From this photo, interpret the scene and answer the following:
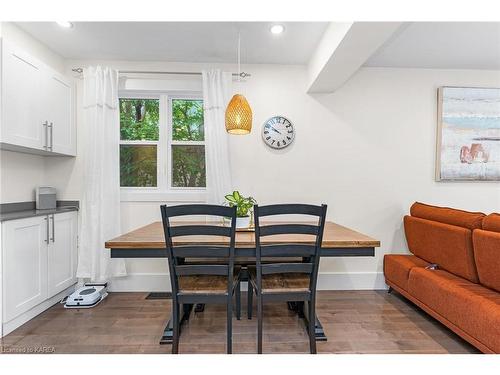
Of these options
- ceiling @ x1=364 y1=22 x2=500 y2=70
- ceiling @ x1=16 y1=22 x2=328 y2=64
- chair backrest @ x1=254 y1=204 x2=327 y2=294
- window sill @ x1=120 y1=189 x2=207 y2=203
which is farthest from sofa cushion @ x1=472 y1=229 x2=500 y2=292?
window sill @ x1=120 y1=189 x2=207 y2=203

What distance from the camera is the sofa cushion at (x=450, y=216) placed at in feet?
6.97

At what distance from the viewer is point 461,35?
2604 mm

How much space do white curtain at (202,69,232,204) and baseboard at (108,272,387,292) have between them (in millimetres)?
1062

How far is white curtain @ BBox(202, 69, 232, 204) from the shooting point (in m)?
3.07

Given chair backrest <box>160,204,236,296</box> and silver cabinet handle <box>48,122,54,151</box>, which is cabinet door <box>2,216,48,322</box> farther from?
chair backrest <box>160,204,236,296</box>

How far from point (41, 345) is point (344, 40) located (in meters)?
3.01

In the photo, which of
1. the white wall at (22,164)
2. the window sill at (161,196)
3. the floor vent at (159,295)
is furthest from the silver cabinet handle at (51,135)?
the floor vent at (159,295)

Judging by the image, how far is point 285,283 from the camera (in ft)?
6.41

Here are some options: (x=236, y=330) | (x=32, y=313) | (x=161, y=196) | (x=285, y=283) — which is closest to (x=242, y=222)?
(x=285, y=283)

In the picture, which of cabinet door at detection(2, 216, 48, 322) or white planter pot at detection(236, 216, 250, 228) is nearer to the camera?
cabinet door at detection(2, 216, 48, 322)

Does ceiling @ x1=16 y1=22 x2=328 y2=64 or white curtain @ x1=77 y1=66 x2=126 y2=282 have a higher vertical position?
ceiling @ x1=16 y1=22 x2=328 y2=64
